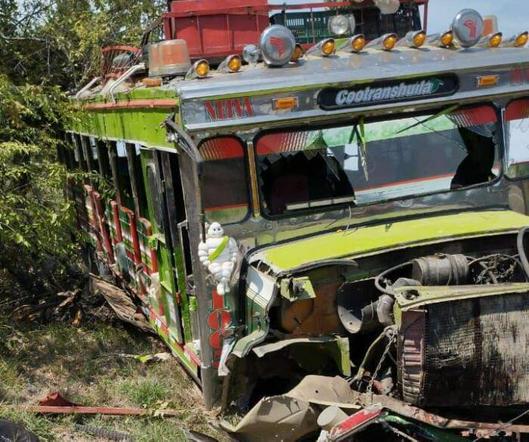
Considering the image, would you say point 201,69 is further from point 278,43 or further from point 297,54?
point 297,54

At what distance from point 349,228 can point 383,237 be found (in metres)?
0.48

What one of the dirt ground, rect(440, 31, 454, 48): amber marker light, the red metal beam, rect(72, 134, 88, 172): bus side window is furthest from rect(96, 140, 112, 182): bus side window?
rect(440, 31, 454, 48): amber marker light

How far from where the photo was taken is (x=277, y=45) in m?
5.21

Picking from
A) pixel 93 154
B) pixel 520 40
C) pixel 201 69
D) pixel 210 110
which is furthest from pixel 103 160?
pixel 520 40

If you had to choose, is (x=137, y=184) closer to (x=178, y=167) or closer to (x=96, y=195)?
(x=178, y=167)

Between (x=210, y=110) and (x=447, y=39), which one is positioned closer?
(x=210, y=110)

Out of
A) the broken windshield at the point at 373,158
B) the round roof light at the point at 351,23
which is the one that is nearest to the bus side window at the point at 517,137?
the broken windshield at the point at 373,158

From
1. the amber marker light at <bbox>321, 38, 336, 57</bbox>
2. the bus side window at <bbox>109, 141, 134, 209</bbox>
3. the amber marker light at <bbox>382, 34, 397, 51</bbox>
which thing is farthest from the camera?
the bus side window at <bbox>109, 141, 134, 209</bbox>

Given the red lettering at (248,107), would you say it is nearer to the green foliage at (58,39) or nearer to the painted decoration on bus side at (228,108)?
the painted decoration on bus side at (228,108)

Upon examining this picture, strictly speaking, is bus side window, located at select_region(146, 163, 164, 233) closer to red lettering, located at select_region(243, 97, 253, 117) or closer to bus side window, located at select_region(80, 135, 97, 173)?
red lettering, located at select_region(243, 97, 253, 117)

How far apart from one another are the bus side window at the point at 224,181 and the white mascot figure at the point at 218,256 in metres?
0.20

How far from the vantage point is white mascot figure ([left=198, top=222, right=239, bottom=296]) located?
4.99 metres

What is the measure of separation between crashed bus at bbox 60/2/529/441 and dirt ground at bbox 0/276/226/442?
0.43 metres

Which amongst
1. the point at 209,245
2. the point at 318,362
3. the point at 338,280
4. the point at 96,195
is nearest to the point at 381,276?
the point at 338,280
